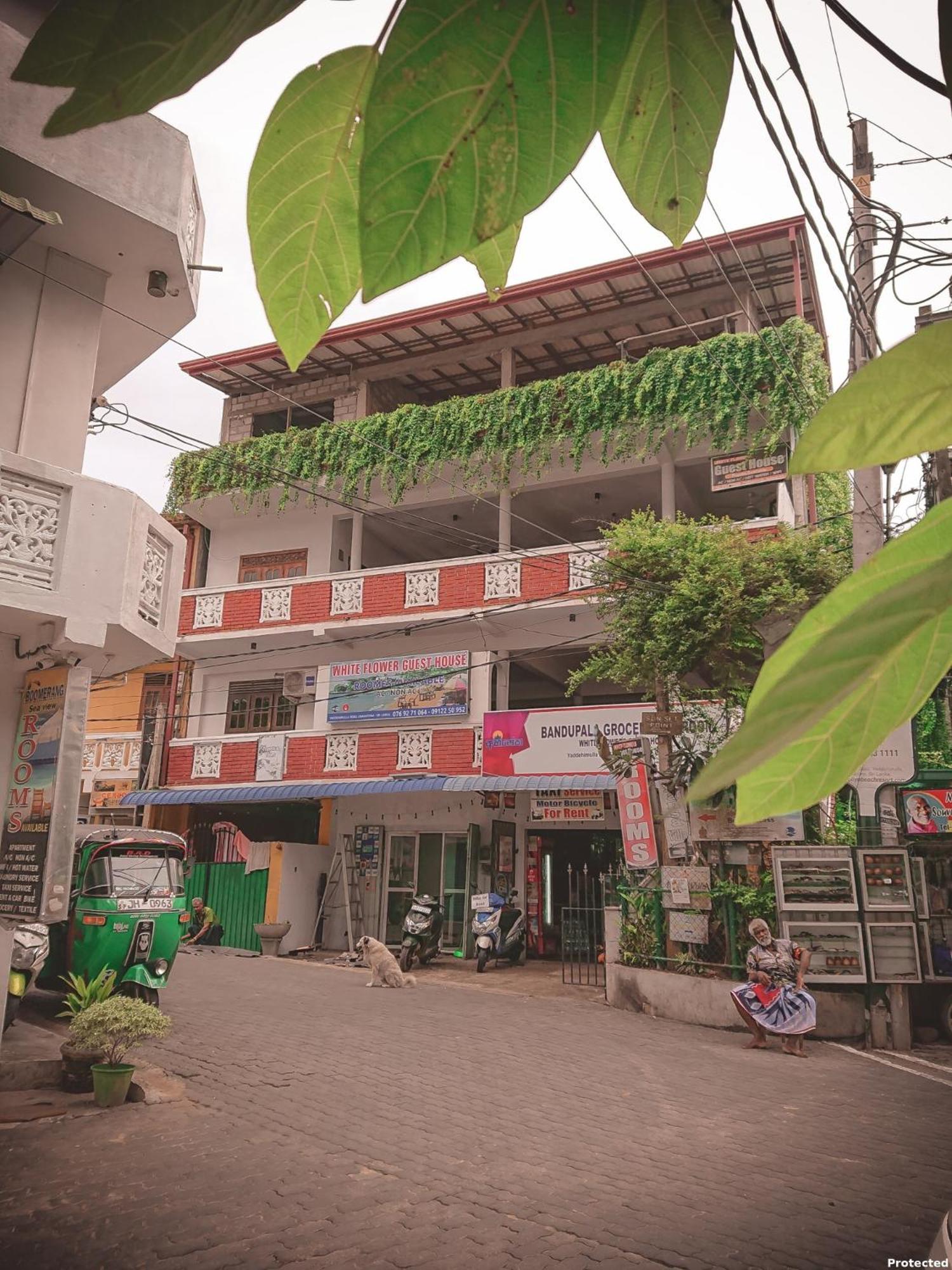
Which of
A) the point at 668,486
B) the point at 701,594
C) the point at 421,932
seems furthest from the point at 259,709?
the point at 701,594

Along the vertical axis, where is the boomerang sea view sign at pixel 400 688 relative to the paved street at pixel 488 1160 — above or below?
above

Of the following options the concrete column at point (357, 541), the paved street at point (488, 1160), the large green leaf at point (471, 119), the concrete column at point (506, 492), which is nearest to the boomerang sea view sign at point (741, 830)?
the paved street at point (488, 1160)

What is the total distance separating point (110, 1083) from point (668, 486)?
10011 millimetres

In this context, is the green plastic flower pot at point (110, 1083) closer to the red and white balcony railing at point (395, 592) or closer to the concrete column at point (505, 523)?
the red and white balcony railing at point (395, 592)

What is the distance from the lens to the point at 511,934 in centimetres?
1322

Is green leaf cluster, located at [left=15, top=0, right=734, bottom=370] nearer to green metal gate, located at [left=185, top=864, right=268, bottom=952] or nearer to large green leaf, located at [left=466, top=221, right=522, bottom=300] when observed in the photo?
large green leaf, located at [left=466, top=221, right=522, bottom=300]

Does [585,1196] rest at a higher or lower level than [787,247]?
lower

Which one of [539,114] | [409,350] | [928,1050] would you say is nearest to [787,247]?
[409,350]

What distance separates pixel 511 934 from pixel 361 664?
4513 mm

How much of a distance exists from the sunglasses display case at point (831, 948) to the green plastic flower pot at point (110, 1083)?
17.5ft

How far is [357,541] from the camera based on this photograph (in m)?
15.6

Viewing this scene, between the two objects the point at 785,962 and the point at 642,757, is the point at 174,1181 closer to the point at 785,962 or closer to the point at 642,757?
the point at 785,962

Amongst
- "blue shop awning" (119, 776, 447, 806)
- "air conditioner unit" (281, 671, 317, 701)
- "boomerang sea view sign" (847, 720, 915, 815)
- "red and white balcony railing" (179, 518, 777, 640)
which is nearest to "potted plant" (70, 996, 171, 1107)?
"boomerang sea view sign" (847, 720, 915, 815)

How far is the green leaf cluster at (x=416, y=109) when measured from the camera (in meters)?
0.33
